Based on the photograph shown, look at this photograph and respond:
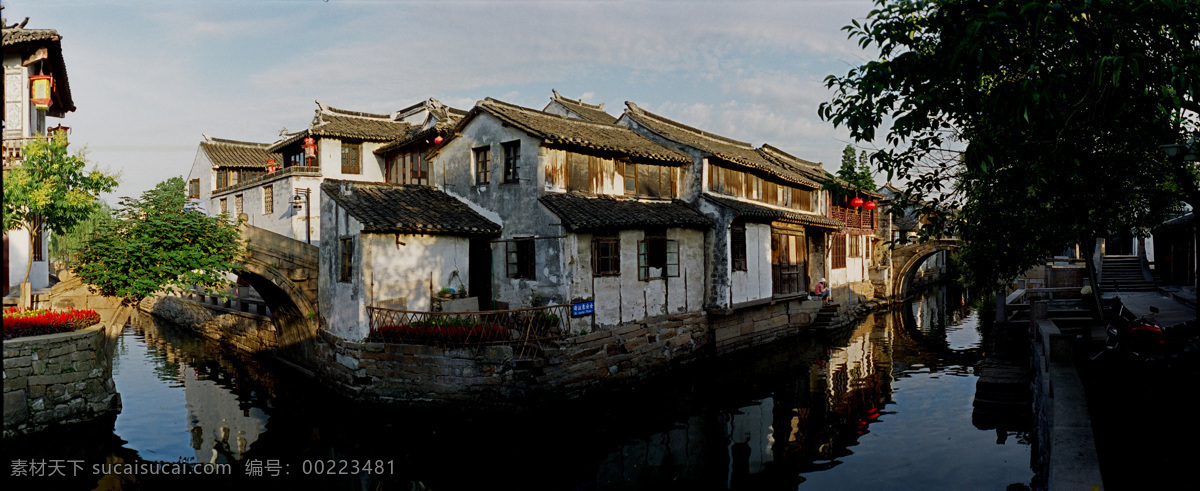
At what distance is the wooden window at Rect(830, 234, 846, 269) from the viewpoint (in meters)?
35.1

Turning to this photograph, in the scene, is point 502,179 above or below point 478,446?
above

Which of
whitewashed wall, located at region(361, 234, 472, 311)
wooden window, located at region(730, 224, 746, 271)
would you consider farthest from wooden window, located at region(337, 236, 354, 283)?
wooden window, located at region(730, 224, 746, 271)

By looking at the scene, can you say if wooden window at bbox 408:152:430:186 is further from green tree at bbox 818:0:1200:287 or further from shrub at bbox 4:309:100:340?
green tree at bbox 818:0:1200:287

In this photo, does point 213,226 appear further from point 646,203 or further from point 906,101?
point 906,101

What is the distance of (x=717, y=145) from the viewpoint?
99.8 ft

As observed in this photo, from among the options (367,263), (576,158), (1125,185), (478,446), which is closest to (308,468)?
(478,446)

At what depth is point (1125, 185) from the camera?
10.9 meters

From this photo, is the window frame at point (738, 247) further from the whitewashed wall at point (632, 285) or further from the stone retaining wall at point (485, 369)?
the stone retaining wall at point (485, 369)

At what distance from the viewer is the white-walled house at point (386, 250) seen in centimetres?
1803

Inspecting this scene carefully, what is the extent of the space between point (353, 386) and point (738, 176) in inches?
641

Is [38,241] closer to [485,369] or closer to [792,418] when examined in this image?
[485,369]

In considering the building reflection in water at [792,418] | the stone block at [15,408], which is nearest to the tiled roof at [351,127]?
the stone block at [15,408]

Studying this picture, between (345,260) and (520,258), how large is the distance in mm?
5067

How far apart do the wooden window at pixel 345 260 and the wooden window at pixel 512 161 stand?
5.06m
